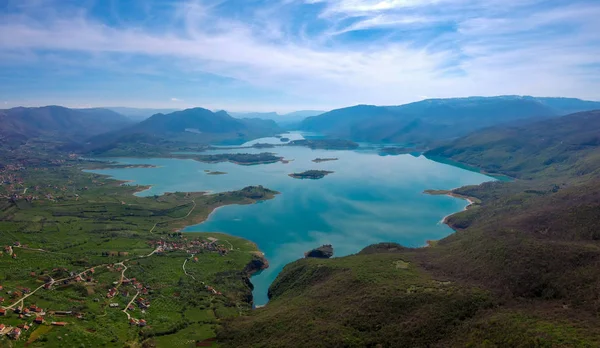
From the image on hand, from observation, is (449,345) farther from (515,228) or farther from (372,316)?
(515,228)

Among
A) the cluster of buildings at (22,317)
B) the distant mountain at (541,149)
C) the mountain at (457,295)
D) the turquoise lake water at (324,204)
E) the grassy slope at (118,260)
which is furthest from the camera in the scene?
the distant mountain at (541,149)

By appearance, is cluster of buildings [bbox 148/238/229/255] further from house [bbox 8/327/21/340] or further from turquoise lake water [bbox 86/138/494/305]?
house [bbox 8/327/21/340]

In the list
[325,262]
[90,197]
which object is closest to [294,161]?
[90,197]

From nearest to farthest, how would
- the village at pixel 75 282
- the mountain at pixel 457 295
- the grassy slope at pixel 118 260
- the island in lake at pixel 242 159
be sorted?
the mountain at pixel 457 295
the village at pixel 75 282
the grassy slope at pixel 118 260
the island in lake at pixel 242 159

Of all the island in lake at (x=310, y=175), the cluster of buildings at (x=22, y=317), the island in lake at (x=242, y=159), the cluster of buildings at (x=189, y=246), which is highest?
the island in lake at (x=242, y=159)

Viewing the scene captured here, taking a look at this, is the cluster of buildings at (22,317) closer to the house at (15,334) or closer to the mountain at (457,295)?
the house at (15,334)

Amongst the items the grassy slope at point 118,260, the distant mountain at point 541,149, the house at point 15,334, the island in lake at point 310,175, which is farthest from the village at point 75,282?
the distant mountain at point 541,149

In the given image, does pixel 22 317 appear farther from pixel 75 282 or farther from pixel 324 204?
pixel 324 204

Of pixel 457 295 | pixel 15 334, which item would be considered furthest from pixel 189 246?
pixel 457 295
